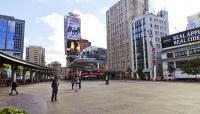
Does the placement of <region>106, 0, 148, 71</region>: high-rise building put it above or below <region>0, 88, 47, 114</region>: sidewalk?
above

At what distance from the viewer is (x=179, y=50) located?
271 ft

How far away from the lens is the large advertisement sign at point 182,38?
76.4m

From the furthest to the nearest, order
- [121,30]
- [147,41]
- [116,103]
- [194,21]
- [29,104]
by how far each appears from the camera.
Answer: [121,30] → [194,21] → [147,41] → [29,104] → [116,103]

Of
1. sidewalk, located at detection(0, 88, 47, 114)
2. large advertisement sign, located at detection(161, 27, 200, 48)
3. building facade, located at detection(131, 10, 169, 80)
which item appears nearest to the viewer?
sidewalk, located at detection(0, 88, 47, 114)

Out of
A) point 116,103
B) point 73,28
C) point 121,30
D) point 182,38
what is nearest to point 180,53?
point 182,38

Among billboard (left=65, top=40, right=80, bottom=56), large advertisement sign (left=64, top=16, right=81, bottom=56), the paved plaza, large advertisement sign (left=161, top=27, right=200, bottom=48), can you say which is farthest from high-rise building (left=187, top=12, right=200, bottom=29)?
the paved plaza

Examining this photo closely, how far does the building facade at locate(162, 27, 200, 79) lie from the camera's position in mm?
76544

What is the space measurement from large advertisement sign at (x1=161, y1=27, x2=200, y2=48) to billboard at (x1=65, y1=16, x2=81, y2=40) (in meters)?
35.6

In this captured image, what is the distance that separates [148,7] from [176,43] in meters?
62.5

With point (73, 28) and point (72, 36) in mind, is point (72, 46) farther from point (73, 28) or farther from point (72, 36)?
point (73, 28)

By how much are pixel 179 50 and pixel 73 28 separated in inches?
1694

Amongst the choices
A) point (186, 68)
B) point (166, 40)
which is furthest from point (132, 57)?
point (186, 68)

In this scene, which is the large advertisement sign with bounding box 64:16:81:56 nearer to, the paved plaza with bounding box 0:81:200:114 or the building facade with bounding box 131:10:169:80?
the building facade with bounding box 131:10:169:80

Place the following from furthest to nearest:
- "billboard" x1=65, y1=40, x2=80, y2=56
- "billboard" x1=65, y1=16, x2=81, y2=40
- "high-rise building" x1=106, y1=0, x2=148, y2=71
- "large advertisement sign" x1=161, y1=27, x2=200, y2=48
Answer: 1. "high-rise building" x1=106, y1=0, x2=148, y2=71
2. "billboard" x1=65, y1=16, x2=81, y2=40
3. "billboard" x1=65, y1=40, x2=80, y2=56
4. "large advertisement sign" x1=161, y1=27, x2=200, y2=48
